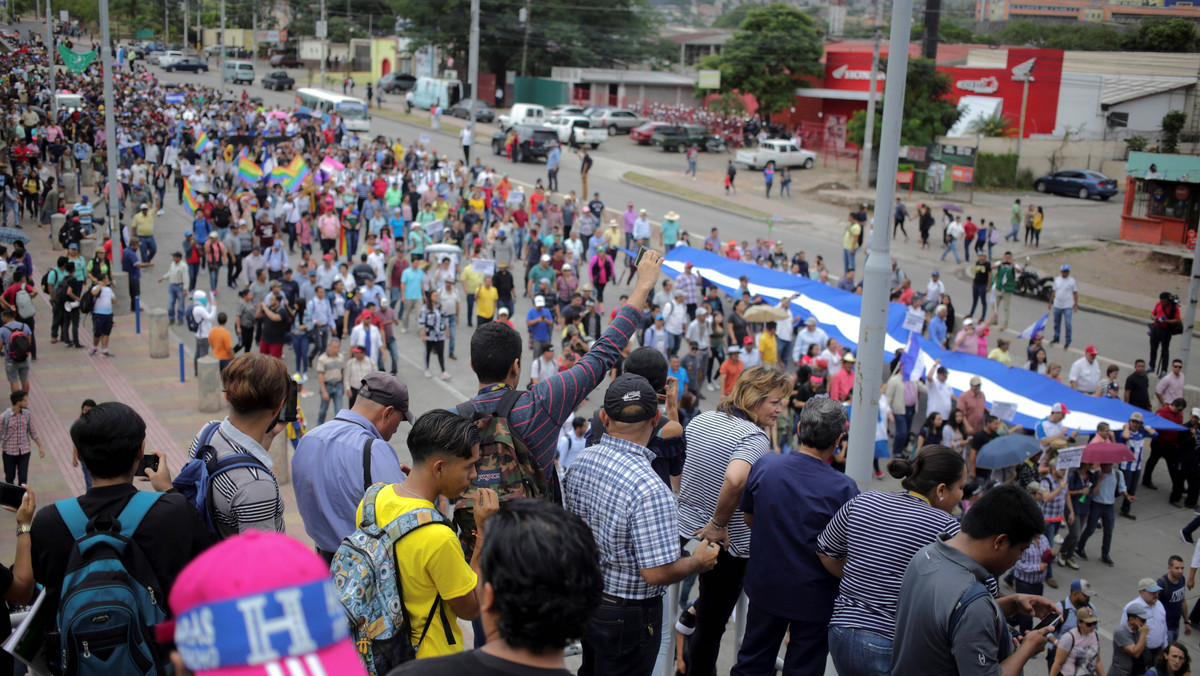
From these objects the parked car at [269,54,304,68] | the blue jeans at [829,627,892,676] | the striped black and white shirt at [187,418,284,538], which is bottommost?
the blue jeans at [829,627,892,676]

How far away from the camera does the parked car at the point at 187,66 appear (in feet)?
250

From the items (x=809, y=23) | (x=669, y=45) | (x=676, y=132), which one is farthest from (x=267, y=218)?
(x=669, y=45)

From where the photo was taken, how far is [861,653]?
4379 mm

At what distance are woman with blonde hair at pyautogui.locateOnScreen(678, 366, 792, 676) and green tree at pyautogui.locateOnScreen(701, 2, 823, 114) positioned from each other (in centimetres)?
5399

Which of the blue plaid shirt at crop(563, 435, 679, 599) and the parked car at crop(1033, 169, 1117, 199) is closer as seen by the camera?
the blue plaid shirt at crop(563, 435, 679, 599)

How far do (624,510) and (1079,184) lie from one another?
4652 cm

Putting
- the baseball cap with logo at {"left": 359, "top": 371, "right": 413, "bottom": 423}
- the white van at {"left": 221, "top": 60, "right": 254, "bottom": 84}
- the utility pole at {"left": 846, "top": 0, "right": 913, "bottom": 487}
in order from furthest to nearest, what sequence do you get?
the white van at {"left": 221, "top": 60, "right": 254, "bottom": 84}
the utility pole at {"left": 846, "top": 0, "right": 913, "bottom": 487}
the baseball cap with logo at {"left": 359, "top": 371, "right": 413, "bottom": 423}

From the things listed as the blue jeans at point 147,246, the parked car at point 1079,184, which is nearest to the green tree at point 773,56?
the parked car at point 1079,184

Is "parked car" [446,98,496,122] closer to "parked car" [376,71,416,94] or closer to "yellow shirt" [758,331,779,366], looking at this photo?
"parked car" [376,71,416,94]

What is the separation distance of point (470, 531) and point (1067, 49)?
54.8 meters

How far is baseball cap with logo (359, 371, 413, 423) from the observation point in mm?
4637

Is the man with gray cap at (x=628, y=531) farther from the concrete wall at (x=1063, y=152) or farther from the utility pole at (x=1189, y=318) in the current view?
the concrete wall at (x=1063, y=152)

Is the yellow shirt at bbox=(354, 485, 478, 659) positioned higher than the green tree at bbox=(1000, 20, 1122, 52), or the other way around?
the green tree at bbox=(1000, 20, 1122, 52)

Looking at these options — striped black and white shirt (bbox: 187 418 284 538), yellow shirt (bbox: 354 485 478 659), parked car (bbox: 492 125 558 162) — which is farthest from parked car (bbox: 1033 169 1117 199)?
yellow shirt (bbox: 354 485 478 659)
